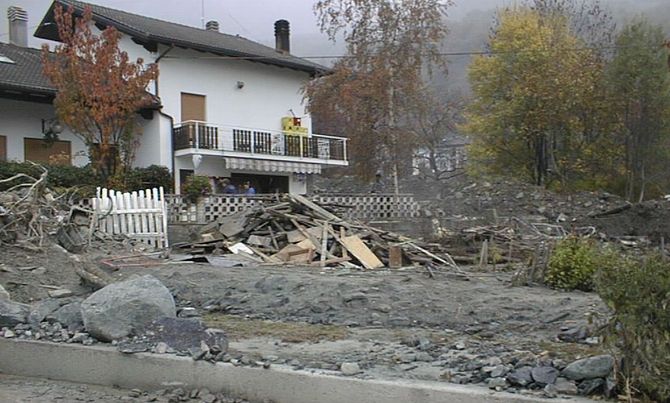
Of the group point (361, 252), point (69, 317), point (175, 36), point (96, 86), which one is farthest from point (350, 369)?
point (175, 36)

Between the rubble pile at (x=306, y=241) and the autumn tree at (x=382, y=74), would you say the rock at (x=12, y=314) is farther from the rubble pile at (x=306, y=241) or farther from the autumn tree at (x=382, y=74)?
the autumn tree at (x=382, y=74)

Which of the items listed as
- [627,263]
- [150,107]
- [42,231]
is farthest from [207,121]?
[627,263]

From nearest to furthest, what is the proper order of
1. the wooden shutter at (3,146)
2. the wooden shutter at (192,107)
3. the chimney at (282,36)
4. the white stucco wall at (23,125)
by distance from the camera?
the wooden shutter at (3,146) → the white stucco wall at (23,125) → the wooden shutter at (192,107) → the chimney at (282,36)

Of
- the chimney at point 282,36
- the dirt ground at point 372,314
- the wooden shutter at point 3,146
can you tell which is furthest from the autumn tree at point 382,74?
the dirt ground at point 372,314

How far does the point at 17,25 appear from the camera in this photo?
29984 millimetres

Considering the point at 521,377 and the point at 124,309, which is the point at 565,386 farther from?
the point at 124,309

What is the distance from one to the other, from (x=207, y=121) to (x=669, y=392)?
84.0 ft

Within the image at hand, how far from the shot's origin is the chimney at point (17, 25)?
29.8 meters

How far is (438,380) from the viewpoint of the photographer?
201 inches

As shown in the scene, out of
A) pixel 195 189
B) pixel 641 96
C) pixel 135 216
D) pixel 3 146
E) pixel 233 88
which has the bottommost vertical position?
pixel 135 216

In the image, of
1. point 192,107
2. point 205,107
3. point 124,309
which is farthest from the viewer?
point 205,107

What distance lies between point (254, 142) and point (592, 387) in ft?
82.0

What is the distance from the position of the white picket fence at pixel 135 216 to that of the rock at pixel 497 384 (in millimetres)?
12236

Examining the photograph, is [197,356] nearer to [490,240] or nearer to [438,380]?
[438,380]
